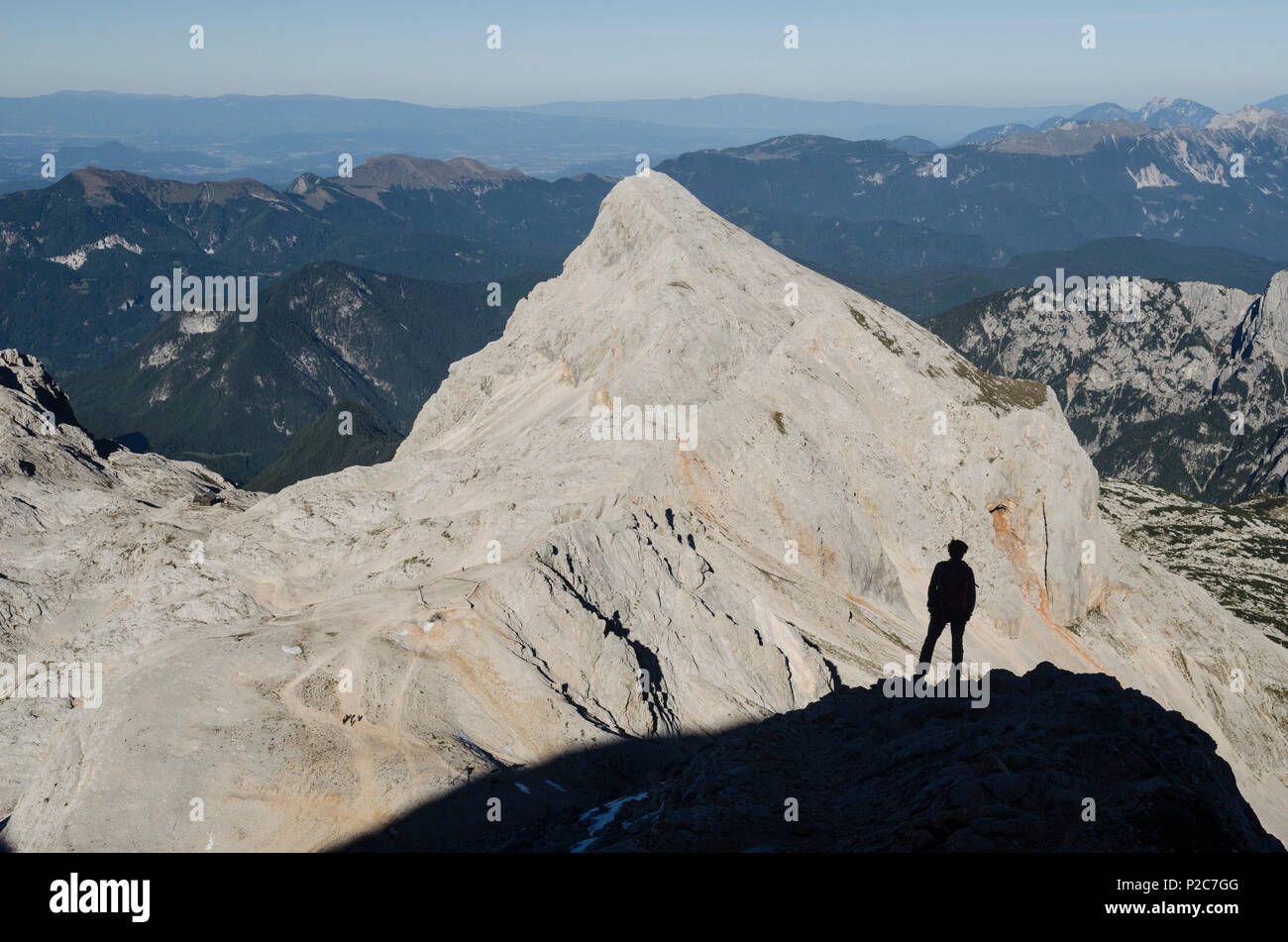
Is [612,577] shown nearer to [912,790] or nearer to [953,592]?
[953,592]

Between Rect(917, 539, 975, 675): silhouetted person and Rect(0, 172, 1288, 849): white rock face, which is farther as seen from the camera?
Rect(0, 172, 1288, 849): white rock face

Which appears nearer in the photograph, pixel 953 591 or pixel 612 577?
pixel 953 591

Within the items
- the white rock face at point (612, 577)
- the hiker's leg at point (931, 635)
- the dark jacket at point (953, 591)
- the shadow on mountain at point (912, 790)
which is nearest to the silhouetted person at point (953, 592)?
the dark jacket at point (953, 591)

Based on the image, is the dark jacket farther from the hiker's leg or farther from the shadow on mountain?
the shadow on mountain

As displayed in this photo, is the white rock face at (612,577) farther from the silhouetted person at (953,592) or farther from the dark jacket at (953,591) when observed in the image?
the dark jacket at (953,591)

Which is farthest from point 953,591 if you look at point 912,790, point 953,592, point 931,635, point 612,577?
point 612,577

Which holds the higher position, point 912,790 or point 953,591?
point 953,591

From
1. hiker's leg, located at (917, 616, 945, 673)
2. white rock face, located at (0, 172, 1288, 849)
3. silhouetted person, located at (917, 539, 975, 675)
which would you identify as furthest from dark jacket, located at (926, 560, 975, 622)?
white rock face, located at (0, 172, 1288, 849)
